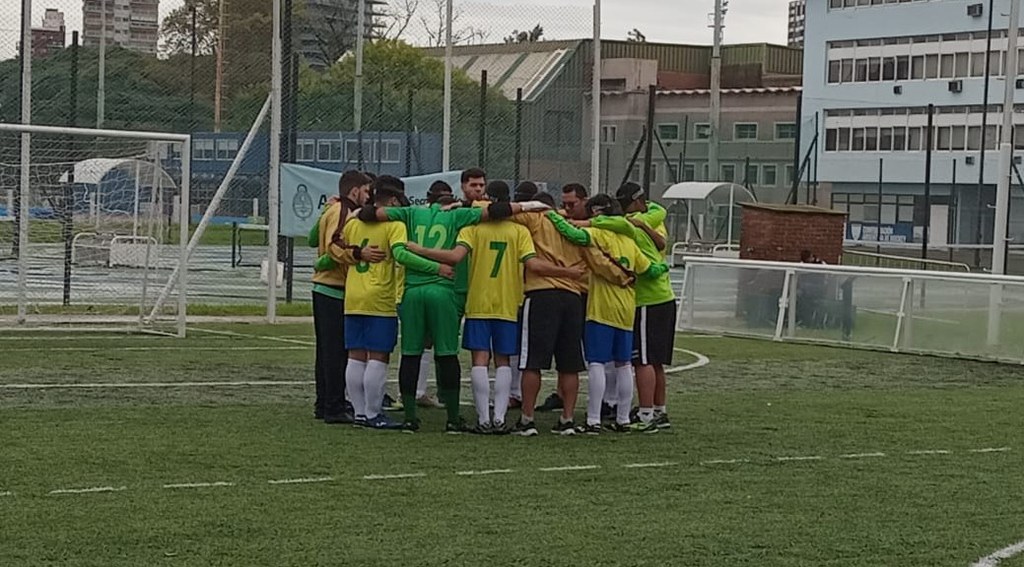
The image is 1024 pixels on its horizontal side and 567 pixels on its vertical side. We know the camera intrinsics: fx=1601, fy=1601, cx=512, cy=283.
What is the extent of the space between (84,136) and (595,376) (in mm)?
9973

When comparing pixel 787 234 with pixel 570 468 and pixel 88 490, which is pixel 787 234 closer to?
pixel 570 468

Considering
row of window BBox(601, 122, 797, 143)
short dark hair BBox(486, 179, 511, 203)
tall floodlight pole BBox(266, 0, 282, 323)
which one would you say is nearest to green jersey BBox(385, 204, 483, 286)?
short dark hair BBox(486, 179, 511, 203)

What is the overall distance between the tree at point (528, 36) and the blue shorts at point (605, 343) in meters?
13.2

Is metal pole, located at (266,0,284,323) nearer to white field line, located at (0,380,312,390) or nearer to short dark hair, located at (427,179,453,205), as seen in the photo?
white field line, located at (0,380,312,390)

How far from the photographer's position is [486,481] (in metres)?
9.52

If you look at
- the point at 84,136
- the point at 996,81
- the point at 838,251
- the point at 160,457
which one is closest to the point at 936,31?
the point at 996,81

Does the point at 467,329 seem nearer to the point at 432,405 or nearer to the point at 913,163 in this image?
the point at 432,405

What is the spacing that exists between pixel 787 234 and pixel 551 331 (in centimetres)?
1347

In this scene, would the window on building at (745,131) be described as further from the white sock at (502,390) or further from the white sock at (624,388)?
the white sock at (502,390)

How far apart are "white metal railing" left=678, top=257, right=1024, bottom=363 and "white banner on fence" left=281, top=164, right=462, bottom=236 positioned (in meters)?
4.07

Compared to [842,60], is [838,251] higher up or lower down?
lower down

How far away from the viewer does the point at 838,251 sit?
81.4 ft

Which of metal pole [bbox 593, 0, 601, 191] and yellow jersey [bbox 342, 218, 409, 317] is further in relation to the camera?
metal pole [bbox 593, 0, 601, 191]

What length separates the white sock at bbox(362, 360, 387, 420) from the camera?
11633 mm
